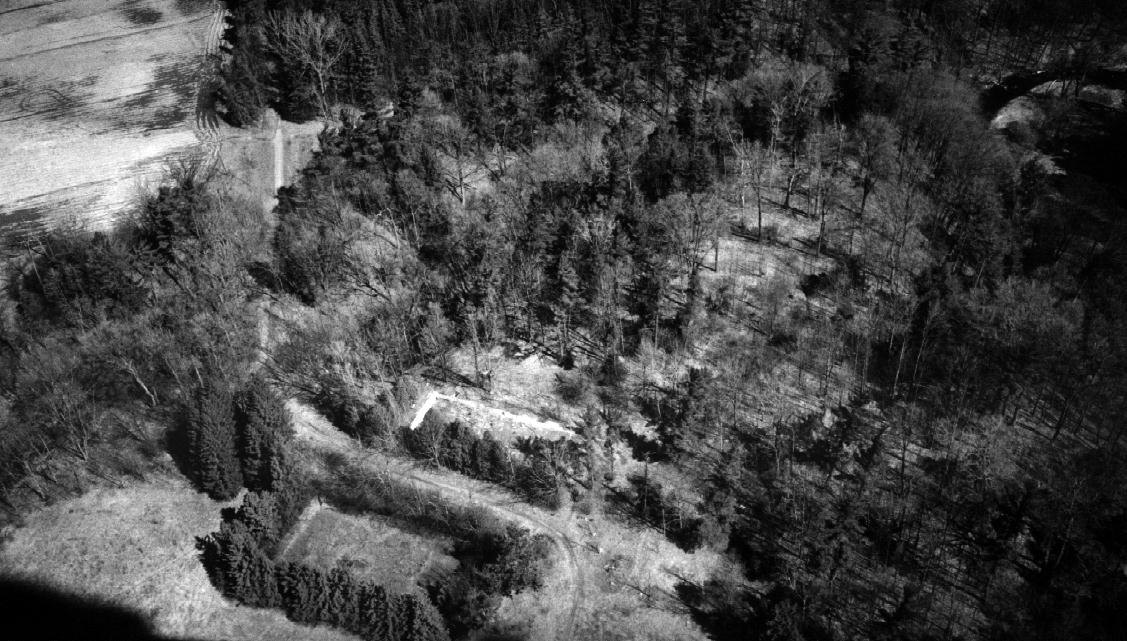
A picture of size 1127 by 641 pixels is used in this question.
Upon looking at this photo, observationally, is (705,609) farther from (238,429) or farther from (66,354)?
(66,354)

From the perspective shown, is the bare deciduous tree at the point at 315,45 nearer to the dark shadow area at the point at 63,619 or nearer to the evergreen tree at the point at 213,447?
the evergreen tree at the point at 213,447

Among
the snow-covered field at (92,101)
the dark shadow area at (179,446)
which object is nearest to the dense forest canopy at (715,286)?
the dark shadow area at (179,446)

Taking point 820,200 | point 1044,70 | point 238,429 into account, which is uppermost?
point 1044,70

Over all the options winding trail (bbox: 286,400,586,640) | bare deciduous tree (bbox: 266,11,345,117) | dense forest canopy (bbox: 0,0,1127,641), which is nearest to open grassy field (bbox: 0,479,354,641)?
dense forest canopy (bbox: 0,0,1127,641)

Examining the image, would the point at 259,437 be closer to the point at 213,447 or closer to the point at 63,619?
the point at 213,447

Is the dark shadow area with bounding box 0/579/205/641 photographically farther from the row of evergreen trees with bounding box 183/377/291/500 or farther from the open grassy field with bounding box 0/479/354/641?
the row of evergreen trees with bounding box 183/377/291/500

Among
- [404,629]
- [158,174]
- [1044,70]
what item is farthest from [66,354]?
[1044,70]
